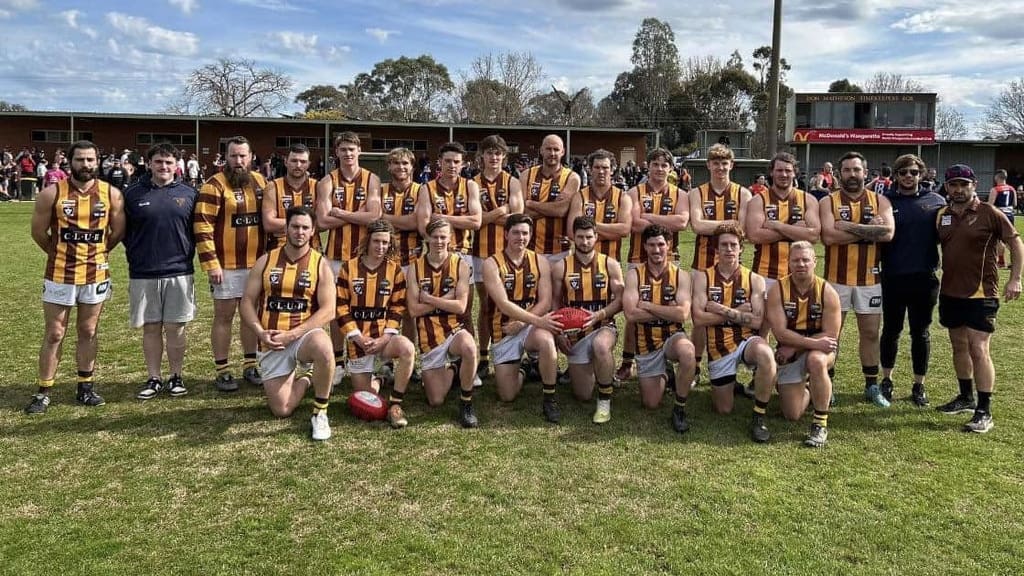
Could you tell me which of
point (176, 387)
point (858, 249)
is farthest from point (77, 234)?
point (858, 249)

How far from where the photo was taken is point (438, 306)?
17.1ft

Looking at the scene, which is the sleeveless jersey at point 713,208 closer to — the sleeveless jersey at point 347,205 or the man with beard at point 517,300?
the man with beard at point 517,300

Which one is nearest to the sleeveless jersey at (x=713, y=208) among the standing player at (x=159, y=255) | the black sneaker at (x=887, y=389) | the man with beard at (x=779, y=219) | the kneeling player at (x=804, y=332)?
the man with beard at (x=779, y=219)

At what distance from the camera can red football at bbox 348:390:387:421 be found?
4.99 meters

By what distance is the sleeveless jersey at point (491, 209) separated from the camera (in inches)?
238

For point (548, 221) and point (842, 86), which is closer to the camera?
point (548, 221)

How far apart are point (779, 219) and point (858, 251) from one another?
25.4 inches

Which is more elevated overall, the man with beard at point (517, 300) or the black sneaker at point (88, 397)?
the man with beard at point (517, 300)

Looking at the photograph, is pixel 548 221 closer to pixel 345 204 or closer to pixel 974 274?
pixel 345 204

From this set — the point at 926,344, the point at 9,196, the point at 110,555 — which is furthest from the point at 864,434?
the point at 9,196

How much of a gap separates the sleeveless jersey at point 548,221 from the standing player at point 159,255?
2804mm

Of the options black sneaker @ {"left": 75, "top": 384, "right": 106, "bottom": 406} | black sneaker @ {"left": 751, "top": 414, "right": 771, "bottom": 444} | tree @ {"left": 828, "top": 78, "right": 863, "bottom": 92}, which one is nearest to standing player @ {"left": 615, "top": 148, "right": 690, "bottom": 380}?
black sneaker @ {"left": 751, "top": 414, "right": 771, "bottom": 444}

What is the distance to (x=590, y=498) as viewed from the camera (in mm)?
3826

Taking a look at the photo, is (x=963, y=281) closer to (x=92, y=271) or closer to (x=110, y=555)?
(x=110, y=555)
